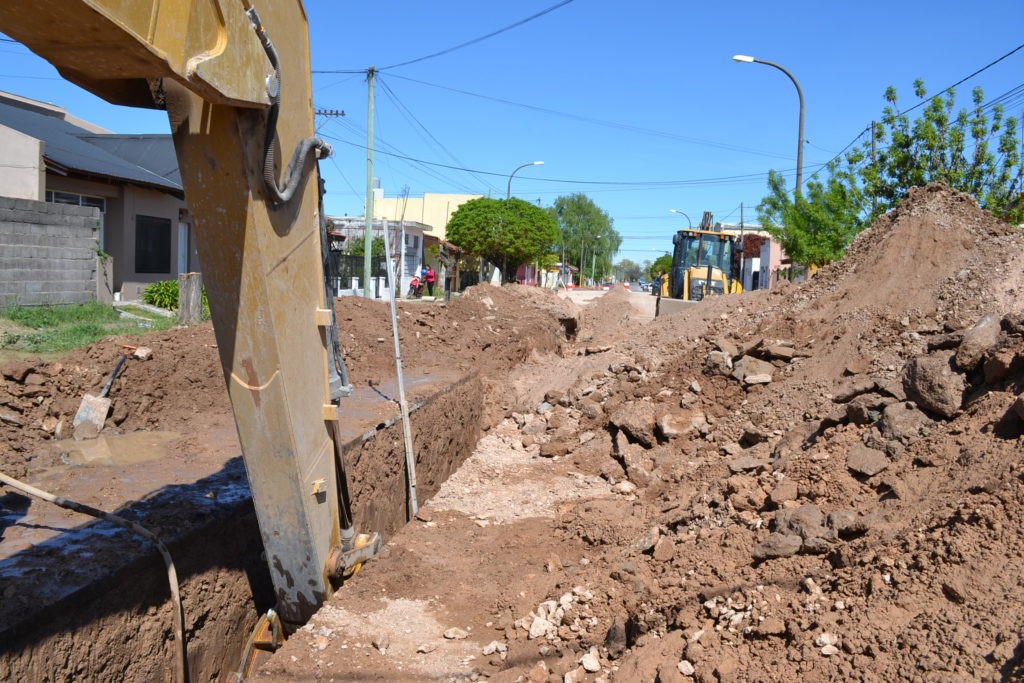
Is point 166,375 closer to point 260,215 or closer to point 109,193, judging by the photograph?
point 260,215

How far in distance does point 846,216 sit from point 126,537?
52.4ft

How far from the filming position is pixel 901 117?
50.5 ft

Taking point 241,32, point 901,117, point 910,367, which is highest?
point 901,117

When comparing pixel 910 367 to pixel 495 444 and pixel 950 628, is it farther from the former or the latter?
pixel 495 444

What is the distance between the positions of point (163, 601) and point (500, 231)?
3448 centimetres

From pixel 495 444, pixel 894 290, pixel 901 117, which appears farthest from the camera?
pixel 901 117

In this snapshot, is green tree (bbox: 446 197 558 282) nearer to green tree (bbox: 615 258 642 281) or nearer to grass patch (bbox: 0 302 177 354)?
grass patch (bbox: 0 302 177 354)

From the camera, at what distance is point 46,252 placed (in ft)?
41.2

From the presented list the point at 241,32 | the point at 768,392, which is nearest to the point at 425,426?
the point at 768,392

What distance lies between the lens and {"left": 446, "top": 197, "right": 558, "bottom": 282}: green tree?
38.0 meters

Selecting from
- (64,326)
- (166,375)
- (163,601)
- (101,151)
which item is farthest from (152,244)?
(163,601)

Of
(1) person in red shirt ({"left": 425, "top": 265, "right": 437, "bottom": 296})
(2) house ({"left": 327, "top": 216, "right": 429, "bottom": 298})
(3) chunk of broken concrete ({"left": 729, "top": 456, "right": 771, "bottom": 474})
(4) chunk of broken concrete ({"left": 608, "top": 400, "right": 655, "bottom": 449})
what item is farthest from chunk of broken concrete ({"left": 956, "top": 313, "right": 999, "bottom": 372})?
(1) person in red shirt ({"left": 425, "top": 265, "right": 437, "bottom": 296})

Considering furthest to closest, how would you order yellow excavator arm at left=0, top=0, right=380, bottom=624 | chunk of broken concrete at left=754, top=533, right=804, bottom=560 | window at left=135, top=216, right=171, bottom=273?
window at left=135, top=216, right=171, bottom=273 → chunk of broken concrete at left=754, top=533, right=804, bottom=560 → yellow excavator arm at left=0, top=0, right=380, bottom=624

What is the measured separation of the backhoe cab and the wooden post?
11.8 metres
